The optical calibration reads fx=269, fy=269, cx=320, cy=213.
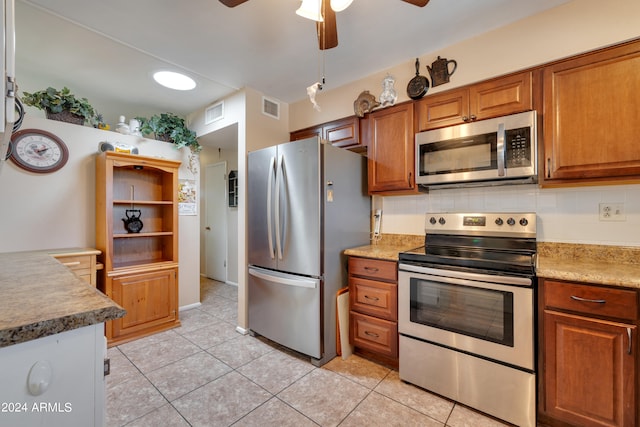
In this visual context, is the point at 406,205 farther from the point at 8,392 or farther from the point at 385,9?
the point at 8,392

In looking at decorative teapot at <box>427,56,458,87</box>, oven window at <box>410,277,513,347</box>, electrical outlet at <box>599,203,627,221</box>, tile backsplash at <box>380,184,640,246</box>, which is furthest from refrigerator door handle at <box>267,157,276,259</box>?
electrical outlet at <box>599,203,627,221</box>

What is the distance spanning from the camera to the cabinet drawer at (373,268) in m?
2.05

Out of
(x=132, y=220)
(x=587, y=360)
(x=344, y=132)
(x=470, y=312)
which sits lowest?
(x=587, y=360)

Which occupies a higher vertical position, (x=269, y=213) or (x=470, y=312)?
(x=269, y=213)

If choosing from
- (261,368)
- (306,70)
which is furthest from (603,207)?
(261,368)

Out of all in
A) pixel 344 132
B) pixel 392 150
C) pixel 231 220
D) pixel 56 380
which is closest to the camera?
pixel 56 380

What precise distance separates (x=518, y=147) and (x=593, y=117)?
379mm

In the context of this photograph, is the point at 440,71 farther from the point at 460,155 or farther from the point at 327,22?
the point at 327,22

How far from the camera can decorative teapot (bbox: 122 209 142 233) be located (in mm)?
2902

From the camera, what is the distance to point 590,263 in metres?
1.68

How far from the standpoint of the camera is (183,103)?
10.7 feet

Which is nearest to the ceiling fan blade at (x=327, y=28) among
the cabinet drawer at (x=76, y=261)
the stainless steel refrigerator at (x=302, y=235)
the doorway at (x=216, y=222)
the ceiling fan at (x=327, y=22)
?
the ceiling fan at (x=327, y=22)

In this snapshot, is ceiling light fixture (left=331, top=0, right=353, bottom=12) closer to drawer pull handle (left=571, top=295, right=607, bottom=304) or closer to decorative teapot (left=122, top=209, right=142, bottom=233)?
drawer pull handle (left=571, top=295, right=607, bottom=304)

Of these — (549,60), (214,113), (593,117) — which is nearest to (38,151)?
(214,113)
